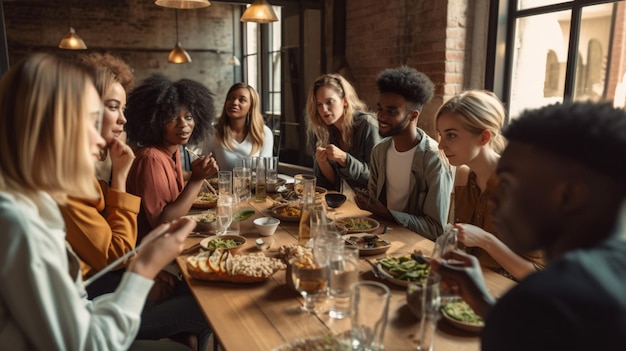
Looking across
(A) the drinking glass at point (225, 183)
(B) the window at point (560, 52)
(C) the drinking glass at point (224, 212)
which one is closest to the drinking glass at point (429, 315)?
(C) the drinking glass at point (224, 212)

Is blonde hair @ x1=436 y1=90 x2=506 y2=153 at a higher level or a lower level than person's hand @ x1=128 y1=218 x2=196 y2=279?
higher

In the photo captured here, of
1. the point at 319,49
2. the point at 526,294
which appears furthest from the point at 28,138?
the point at 319,49

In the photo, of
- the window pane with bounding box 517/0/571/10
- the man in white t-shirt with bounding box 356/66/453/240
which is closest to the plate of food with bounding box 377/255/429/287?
the man in white t-shirt with bounding box 356/66/453/240

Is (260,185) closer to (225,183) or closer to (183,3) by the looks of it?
(225,183)

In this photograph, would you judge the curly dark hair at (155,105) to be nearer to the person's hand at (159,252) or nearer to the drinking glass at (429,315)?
the person's hand at (159,252)

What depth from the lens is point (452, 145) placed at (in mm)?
2043

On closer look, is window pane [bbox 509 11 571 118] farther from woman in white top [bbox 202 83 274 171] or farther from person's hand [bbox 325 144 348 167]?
woman in white top [bbox 202 83 274 171]

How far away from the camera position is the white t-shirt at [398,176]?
2605mm

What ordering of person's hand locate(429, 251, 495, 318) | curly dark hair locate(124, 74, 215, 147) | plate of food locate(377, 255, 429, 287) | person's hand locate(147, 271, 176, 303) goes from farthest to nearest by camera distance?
curly dark hair locate(124, 74, 215, 147) < person's hand locate(147, 271, 176, 303) < plate of food locate(377, 255, 429, 287) < person's hand locate(429, 251, 495, 318)

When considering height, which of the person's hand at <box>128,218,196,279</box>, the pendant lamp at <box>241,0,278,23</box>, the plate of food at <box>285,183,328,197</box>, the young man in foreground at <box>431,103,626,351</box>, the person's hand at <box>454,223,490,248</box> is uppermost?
the pendant lamp at <box>241,0,278,23</box>

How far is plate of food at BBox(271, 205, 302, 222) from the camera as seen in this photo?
2.25 metres

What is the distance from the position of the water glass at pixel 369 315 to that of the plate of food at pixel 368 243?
66cm

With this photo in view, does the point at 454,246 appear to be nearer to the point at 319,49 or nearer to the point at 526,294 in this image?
the point at 526,294

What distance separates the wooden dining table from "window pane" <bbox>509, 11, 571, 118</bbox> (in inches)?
95.1
